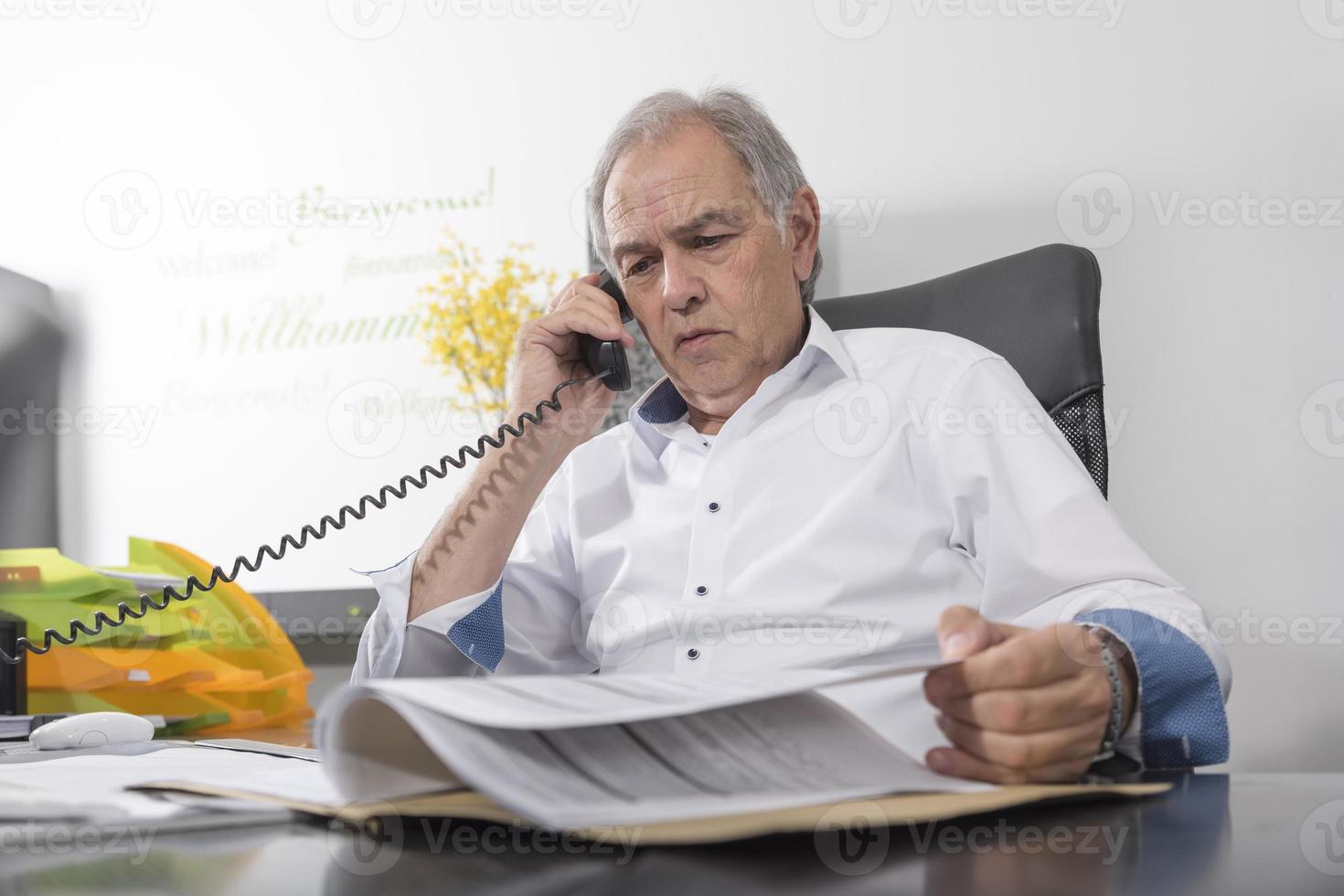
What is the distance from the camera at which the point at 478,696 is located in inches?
17.8

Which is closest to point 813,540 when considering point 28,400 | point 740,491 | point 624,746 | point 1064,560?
point 740,491

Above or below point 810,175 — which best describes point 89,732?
below

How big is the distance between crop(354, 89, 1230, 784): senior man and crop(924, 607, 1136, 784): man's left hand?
6.6 inches

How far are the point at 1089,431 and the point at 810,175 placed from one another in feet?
2.70

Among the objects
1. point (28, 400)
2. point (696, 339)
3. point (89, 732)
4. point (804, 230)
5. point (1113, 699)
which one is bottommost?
point (89, 732)

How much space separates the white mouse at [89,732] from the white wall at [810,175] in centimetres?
108

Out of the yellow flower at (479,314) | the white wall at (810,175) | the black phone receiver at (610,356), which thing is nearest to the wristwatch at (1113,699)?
the black phone receiver at (610,356)

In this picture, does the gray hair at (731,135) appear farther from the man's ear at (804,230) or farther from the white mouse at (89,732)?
the white mouse at (89,732)

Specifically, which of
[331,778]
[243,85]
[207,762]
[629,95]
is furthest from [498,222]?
[331,778]

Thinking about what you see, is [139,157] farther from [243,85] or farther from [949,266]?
[949,266]

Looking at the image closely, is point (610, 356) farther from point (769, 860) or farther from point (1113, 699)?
point (769, 860)

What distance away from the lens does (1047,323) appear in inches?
49.4

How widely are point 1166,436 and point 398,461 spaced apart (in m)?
1.40

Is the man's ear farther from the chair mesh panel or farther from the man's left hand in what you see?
the man's left hand
